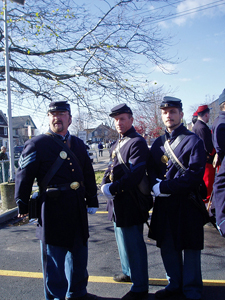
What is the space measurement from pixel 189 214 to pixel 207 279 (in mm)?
1109

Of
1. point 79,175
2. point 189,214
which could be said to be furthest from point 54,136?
point 189,214

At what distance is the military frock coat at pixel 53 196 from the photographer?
7.89 ft

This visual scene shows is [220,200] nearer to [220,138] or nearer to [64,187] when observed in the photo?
[220,138]

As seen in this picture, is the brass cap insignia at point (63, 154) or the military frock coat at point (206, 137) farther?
the military frock coat at point (206, 137)

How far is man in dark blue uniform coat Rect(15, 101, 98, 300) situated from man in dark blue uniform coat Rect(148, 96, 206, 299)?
2.60ft

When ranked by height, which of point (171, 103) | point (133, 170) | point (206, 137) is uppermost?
point (171, 103)

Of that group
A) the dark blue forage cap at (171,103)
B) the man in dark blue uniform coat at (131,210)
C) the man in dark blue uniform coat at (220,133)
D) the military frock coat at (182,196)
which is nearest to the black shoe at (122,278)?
the man in dark blue uniform coat at (131,210)

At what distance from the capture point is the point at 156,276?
303 centimetres

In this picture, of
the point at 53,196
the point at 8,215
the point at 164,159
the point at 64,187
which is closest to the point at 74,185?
the point at 64,187

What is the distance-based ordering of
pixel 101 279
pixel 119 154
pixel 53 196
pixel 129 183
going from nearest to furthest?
pixel 53 196 < pixel 129 183 < pixel 119 154 < pixel 101 279

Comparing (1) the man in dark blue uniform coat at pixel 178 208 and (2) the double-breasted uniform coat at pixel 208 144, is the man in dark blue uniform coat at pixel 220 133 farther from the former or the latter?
(2) the double-breasted uniform coat at pixel 208 144

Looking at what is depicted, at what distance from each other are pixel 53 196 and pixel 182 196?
4.12 ft

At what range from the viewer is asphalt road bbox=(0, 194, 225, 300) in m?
2.75

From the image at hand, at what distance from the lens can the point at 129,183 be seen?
8.20ft
